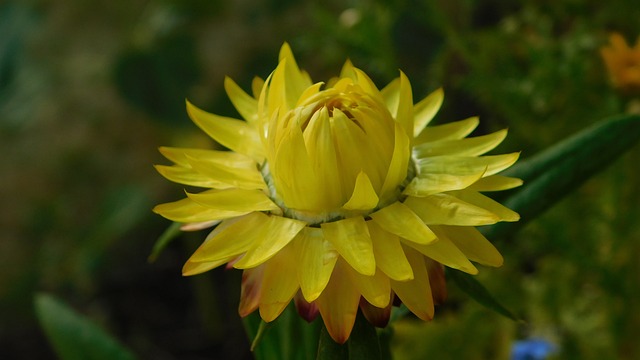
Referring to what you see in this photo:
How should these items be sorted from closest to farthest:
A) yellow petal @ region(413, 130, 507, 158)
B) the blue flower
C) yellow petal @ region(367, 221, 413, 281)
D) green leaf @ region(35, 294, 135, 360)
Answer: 1. yellow petal @ region(367, 221, 413, 281)
2. yellow petal @ region(413, 130, 507, 158)
3. green leaf @ region(35, 294, 135, 360)
4. the blue flower

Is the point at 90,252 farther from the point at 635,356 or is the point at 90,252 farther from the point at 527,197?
the point at 527,197

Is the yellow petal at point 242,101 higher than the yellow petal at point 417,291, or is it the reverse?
the yellow petal at point 242,101

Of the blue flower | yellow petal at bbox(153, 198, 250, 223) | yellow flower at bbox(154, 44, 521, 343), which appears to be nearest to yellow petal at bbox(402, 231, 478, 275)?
yellow flower at bbox(154, 44, 521, 343)

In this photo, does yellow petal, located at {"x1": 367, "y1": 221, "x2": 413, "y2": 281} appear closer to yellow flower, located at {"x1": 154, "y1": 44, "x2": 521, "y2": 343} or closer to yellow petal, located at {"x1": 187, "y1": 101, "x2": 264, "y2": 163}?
yellow flower, located at {"x1": 154, "y1": 44, "x2": 521, "y2": 343}

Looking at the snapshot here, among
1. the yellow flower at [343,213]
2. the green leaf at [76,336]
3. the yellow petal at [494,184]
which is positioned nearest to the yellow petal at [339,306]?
the yellow flower at [343,213]

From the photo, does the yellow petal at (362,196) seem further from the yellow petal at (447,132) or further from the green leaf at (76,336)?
the green leaf at (76,336)

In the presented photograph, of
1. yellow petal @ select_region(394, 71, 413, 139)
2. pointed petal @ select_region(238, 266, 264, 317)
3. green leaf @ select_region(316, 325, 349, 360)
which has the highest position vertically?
yellow petal @ select_region(394, 71, 413, 139)

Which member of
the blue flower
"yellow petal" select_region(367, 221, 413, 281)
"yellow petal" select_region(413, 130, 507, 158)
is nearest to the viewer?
"yellow petal" select_region(367, 221, 413, 281)

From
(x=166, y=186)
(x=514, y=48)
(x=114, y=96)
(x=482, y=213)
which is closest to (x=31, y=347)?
(x=166, y=186)
